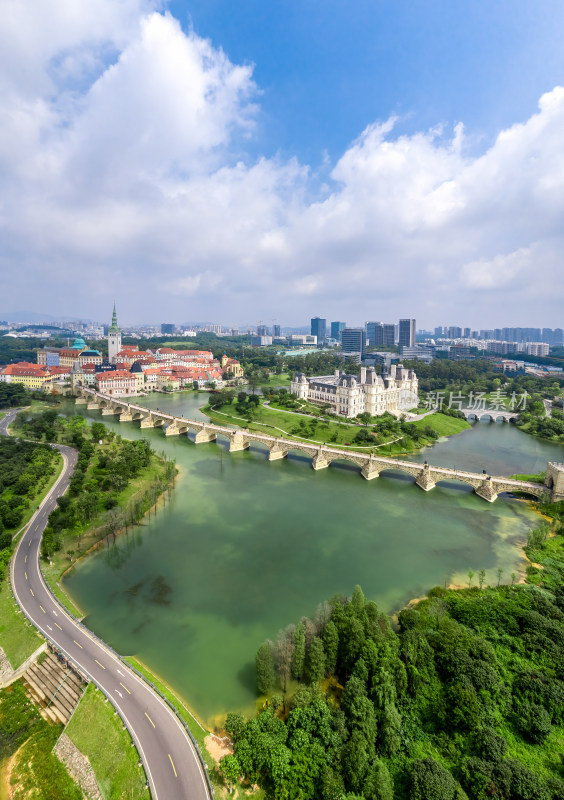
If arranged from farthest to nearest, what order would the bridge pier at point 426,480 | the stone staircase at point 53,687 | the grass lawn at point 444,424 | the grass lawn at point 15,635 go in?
the grass lawn at point 444,424 → the bridge pier at point 426,480 → the grass lawn at point 15,635 → the stone staircase at point 53,687

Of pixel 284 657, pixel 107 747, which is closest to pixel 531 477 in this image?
pixel 284 657

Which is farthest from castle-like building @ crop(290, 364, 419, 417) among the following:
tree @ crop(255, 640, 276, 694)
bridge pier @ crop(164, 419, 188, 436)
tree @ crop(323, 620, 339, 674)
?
tree @ crop(255, 640, 276, 694)

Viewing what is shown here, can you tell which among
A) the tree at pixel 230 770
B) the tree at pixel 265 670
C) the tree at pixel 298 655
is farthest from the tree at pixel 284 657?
the tree at pixel 230 770

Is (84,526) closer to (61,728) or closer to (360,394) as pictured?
(61,728)

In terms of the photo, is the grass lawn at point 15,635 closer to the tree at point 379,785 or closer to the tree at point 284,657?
the tree at point 284,657

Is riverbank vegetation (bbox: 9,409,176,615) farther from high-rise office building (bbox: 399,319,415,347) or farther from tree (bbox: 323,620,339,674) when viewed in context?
high-rise office building (bbox: 399,319,415,347)

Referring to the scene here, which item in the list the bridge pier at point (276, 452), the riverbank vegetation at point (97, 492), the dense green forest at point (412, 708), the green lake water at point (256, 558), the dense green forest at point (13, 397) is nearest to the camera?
the dense green forest at point (412, 708)

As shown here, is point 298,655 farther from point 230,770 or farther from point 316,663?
point 230,770
